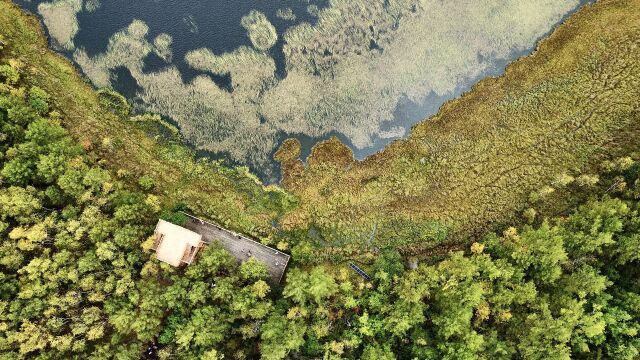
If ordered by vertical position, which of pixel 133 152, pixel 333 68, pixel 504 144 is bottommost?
pixel 133 152

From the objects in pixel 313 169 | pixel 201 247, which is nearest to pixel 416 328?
pixel 313 169

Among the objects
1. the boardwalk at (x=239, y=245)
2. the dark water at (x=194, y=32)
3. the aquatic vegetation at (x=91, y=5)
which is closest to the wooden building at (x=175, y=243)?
the boardwalk at (x=239, y=245)

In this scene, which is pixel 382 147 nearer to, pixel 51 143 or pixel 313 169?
pixel 313 169

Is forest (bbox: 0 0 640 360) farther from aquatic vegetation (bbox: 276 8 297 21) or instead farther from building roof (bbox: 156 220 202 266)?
aquatic vegetation (bbox: 276 8 297 21)

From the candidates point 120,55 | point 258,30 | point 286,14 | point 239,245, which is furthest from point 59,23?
point 239,245

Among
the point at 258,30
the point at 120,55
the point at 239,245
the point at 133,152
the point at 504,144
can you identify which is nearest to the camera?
the point at 239,245

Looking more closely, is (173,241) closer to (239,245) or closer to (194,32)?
(239,245)

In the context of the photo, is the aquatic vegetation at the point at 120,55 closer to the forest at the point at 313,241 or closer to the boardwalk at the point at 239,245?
the forest at the point at 313,241
